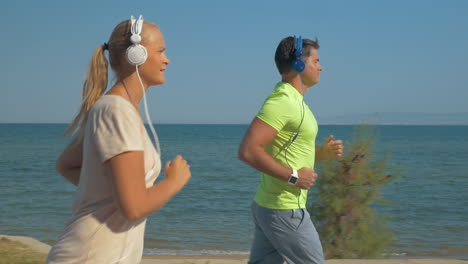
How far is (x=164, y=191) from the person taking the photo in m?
1.81

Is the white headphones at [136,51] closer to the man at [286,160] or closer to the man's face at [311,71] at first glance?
the man at [286,160]

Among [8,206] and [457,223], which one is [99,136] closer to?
[457,223]

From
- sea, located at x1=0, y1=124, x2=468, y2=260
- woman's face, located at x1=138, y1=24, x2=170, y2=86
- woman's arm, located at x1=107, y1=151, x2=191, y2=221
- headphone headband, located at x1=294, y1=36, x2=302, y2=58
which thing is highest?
woman's face, located at x1=138, y1=24, x2=170, y2=86

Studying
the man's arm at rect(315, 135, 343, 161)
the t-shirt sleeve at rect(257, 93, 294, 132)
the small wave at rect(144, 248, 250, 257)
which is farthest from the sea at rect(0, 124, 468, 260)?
the t-shirt sleeve at rect(257, 93, 294, 132)

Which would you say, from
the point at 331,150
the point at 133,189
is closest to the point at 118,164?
the point at 133,189

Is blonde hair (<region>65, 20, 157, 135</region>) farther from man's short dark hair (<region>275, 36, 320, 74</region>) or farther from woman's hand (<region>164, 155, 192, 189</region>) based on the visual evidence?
man's short dark hair (<region>275, 36, 320, 74</region>)

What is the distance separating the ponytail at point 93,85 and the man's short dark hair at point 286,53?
61.3 inches

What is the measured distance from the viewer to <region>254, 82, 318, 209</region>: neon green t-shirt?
3.12 metres

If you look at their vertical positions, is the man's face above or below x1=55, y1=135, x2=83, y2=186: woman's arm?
above

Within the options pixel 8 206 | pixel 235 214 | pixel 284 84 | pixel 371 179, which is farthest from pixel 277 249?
pixel 8 206

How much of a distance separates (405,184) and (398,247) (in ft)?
45.7

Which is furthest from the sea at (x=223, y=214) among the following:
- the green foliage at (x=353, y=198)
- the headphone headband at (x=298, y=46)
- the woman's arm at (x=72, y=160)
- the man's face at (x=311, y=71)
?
the woman's arm at (x=72, y=160)

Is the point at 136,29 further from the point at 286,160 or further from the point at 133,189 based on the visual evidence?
the point at 286,160

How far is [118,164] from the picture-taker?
5.67 ft
